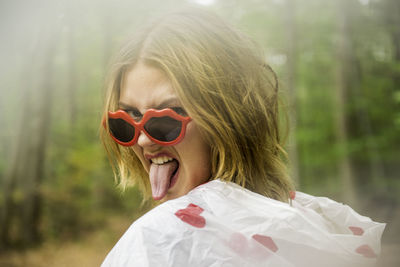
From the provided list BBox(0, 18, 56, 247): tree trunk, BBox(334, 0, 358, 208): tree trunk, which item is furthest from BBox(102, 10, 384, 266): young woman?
BBox(334, 0, 358, 208): tree trunk

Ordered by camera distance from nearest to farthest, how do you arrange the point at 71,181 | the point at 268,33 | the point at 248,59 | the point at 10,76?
the point at 248,59
the point at 10,76
the point at 71,181
the point at 268,33

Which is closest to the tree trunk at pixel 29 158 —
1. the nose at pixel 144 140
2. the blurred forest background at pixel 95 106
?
the blurred forest background at pixel 95 106

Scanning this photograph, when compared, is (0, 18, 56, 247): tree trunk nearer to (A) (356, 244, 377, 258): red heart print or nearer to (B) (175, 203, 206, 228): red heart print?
(B) (175, 203, 206, 228): red heart print

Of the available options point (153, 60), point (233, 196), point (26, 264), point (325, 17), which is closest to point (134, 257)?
point (233, 196)

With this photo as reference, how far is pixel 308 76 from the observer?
41.2 feet

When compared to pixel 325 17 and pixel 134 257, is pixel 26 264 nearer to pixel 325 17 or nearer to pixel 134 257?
pixel 134 257

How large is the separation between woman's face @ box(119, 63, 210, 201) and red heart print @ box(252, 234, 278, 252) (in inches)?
12.2

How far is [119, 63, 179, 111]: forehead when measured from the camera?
3.80 ft

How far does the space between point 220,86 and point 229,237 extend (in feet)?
1.73

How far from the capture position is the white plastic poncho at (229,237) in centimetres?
95

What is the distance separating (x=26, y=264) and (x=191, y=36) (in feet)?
23.4

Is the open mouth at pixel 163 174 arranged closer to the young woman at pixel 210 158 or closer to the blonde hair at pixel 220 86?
the young woman at pixel 210 158

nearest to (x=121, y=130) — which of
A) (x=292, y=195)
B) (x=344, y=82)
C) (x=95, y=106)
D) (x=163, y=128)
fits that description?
(x=163, y=128)

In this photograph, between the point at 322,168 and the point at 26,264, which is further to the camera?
the point at 322,168
